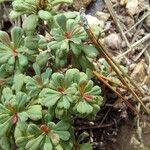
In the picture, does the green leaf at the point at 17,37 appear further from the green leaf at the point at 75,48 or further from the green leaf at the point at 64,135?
the green leaf at the point at 64,135

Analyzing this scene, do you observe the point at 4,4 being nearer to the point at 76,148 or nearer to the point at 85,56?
the point at 85,56

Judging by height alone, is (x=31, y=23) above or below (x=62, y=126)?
above

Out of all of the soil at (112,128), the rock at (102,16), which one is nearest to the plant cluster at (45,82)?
the soil at (112,128)

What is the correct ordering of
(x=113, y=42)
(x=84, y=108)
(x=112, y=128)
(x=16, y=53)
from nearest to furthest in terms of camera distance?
(x=84, y=108), (x=16, y=53), (x=112, y=128), (x=113, y=42)

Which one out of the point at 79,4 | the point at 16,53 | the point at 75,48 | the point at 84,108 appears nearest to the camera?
the point at 84,108

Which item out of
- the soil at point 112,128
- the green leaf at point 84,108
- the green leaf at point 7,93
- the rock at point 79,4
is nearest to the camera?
the green leaf at point 84,108

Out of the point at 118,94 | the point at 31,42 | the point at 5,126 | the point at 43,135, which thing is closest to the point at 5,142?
the point at 5,126

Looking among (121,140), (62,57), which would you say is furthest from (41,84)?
(121,140)

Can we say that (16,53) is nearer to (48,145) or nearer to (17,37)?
(17,37)
